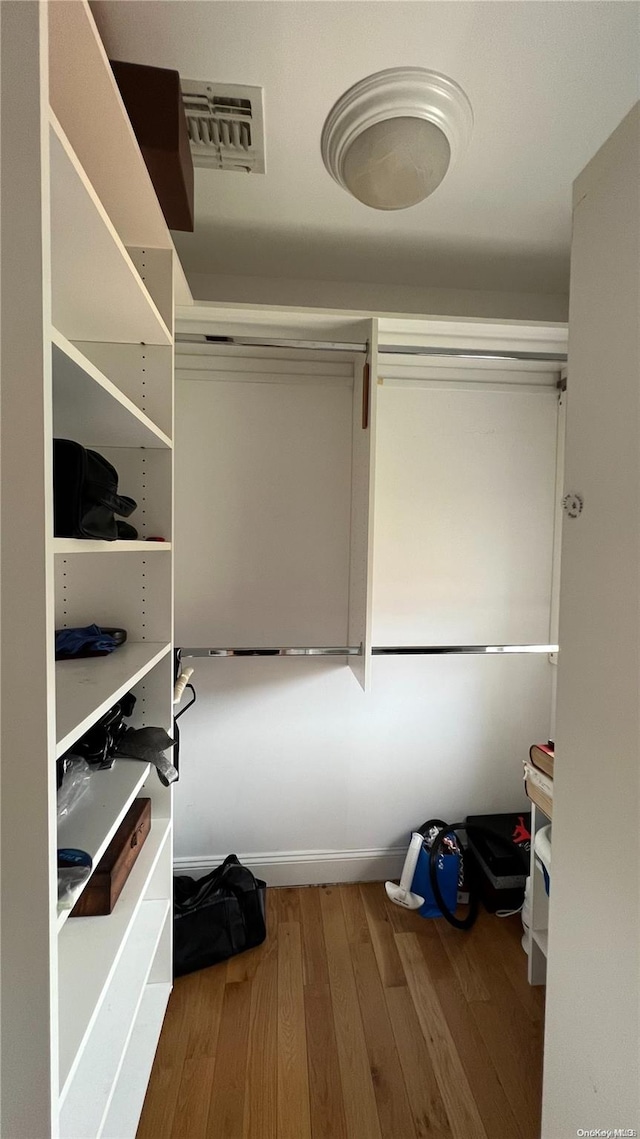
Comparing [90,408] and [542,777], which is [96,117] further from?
[542,777]

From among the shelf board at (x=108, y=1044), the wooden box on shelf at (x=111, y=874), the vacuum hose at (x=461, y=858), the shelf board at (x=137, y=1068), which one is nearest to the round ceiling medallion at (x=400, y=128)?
the wooden box on shelf at (x=111, y=874)

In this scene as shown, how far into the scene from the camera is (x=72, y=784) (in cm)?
94

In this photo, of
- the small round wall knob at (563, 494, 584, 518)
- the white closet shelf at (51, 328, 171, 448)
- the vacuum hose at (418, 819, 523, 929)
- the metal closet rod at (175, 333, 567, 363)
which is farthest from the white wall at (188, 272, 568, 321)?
the vacuum hose at (418, 819, 523, 929)

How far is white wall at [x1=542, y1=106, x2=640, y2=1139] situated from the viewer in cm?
63

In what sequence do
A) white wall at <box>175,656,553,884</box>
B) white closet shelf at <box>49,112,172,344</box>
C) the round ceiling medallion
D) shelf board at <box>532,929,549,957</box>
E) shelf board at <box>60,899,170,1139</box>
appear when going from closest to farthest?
white closet shelf at <box>49,112,172,344</box> < shelf board at <box>60,899,170,1139</box> < the round ceiling medallion < shelf board at <box>532,929,549,957</box> < white wall at <box>175,656,553,884</box>

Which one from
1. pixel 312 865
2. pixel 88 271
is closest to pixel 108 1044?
pixel 312 865

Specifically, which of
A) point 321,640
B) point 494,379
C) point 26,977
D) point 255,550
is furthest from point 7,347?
point 494,379

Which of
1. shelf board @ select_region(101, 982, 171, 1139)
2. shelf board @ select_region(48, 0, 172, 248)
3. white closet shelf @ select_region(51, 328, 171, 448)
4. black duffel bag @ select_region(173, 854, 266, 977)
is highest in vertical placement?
shelf board @ select_region(48, 0, 172, 248)

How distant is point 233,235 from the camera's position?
1.55m

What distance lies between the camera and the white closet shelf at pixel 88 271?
1.96 ft

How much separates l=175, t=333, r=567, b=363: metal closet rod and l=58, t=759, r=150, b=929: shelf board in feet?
4.27

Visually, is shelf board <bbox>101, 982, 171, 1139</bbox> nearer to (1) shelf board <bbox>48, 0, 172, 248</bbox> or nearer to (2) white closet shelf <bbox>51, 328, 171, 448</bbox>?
(2) white closet shelf <bbox>51, 328, 171, 448</bbox>

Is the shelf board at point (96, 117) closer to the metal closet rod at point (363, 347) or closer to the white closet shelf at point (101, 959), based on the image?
the metal closet rod at point (363, 347)

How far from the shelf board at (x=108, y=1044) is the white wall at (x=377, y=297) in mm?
2042
